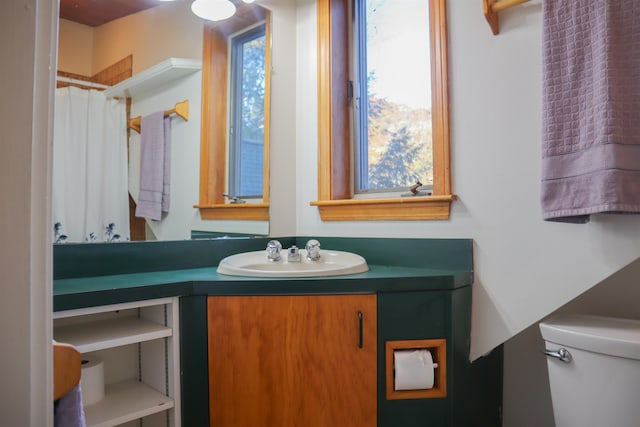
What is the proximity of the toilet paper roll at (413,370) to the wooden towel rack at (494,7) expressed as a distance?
109 cm

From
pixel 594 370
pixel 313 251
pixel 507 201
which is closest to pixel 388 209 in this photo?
pixel 313 251

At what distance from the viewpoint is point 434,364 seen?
1.34 metres

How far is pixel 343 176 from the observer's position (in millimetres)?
1912

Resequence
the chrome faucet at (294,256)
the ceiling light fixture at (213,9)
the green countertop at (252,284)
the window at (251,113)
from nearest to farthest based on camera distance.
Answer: the green countertop at (252,284), the chrome faucet at (294,256), the ceiling light fixture at (213,9), the window at (251,113)

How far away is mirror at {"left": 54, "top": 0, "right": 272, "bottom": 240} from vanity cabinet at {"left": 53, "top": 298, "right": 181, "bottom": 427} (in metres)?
0.36

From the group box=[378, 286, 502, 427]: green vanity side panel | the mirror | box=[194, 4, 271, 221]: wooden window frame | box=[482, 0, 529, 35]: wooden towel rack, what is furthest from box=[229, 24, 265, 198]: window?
box=[482, 0, 529, 35]: wooden towel rack

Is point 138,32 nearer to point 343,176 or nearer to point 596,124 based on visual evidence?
point 343,176

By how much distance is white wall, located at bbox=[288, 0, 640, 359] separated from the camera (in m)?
1.25

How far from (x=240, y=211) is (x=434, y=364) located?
1028mm

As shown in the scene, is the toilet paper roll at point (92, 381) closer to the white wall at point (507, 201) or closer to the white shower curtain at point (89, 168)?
the white shower curtain at point (89, 168)

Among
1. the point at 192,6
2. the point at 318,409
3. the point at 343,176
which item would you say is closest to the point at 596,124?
the point at 343,176

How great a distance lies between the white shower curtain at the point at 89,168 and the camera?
1.39 m

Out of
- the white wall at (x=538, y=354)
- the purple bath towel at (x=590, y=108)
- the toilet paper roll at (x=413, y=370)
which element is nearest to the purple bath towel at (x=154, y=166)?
the toilet paper roll at (x=413, y=370)

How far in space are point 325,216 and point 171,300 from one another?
31.8 inches
